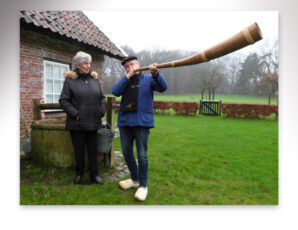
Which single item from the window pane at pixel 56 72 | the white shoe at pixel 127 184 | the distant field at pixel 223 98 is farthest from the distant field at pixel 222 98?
the window pane at pixel 56 72

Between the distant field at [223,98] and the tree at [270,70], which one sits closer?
the tree at [270,70]

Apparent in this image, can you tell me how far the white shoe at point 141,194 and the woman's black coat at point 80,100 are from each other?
824 millimetres

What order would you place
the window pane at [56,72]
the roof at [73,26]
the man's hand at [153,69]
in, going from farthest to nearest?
1. the window pane at [56,72]
2. the roof at [73,26]
3. the man's hand at [153,69]

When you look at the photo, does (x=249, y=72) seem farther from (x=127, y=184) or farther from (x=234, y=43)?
(x=127, y=184)

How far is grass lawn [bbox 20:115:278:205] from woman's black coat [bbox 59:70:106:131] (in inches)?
28.9

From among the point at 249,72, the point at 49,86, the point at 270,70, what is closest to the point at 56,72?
the point at 49,86

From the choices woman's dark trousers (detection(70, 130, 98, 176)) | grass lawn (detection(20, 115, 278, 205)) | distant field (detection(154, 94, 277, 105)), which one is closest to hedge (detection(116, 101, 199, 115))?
distant field (detection(154, 94, 277, 105))

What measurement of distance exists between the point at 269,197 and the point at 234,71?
1.54 meters

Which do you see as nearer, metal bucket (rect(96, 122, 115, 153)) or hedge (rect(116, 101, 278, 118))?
metal bucket (rect(96, 122, 115, 153))

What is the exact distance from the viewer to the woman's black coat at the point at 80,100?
2104mm

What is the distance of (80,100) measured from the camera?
7.03 feet

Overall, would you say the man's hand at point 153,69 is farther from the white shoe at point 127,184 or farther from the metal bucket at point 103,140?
the white shoe at point 127,184

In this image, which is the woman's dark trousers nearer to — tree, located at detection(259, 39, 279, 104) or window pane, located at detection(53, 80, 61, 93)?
window pane, located at detection(53, 80, 61, 93)

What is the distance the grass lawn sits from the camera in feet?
7.15
